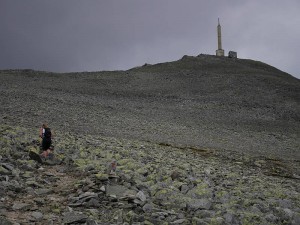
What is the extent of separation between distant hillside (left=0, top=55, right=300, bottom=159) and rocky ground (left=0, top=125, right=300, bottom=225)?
8.98 m

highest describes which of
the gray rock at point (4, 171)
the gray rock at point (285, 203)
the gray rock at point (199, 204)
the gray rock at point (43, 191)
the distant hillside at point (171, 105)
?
the distant hillside at point (171, 105)

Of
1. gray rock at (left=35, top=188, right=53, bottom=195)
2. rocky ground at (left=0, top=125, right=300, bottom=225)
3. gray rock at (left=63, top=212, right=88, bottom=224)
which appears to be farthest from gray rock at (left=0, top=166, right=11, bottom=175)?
gray rock at (left=63, top=212, right=88, bottom=224)

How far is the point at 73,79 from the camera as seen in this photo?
5312 cm

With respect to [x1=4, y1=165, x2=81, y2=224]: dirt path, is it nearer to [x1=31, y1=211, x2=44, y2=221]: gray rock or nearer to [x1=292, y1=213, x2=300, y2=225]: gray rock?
[x1=31, y1=211, x2=44, y2=221]: gray rock

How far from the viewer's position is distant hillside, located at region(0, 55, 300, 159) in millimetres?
28844

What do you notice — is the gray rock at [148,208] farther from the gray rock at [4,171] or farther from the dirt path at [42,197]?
the gray rock at [4,171]

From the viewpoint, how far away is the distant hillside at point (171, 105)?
94.6 ft

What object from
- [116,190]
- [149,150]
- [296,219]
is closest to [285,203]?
[296,219]

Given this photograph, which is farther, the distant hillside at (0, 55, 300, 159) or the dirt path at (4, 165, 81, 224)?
the distant hillside at (0, 55, 300, 159)

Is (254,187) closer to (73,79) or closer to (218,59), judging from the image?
(73,79)

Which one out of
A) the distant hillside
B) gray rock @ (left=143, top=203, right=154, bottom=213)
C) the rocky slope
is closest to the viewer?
gray rock @ (left=143, top=203, right=154, bottom=213)

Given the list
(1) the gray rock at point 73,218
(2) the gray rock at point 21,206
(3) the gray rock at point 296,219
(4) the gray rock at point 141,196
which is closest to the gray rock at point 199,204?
(4) the gray rock at point 141,196

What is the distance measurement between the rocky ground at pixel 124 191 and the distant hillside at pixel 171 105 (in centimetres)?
898

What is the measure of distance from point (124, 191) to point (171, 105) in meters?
32.6
